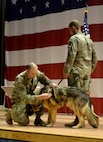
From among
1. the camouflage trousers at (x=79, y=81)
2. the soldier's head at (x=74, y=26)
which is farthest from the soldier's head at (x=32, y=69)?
the soldier's head at (x=74, y=26)

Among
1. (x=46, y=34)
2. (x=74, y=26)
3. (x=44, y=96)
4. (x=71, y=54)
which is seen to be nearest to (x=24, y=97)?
(x=44, y=96)

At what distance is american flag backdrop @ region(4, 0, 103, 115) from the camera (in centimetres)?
599

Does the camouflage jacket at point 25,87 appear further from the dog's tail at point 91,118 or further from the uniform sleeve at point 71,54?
the dog's tail at point 91,118

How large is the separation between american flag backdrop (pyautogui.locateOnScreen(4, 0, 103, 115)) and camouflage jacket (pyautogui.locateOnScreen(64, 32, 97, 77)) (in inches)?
78.6

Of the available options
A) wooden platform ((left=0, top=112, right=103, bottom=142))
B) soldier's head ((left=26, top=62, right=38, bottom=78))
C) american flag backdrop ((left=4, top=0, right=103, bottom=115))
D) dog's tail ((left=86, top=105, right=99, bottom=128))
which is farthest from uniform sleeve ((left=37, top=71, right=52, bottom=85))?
american flag backdrop ((left=4, top=0, right=103, bottom=115))

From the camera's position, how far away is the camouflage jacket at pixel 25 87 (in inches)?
152

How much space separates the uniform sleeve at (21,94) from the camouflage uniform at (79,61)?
1.70 ft

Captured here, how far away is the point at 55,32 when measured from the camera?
21.8 feet

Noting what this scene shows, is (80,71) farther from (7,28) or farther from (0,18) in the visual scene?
(0,18)

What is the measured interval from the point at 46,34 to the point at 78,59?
2963mm

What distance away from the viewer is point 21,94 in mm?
3908

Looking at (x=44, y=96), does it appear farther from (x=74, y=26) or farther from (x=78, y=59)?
(x=74, y=26)

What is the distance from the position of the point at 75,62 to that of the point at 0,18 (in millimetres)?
4364

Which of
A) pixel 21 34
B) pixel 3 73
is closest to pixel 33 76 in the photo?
pixel 21 34
